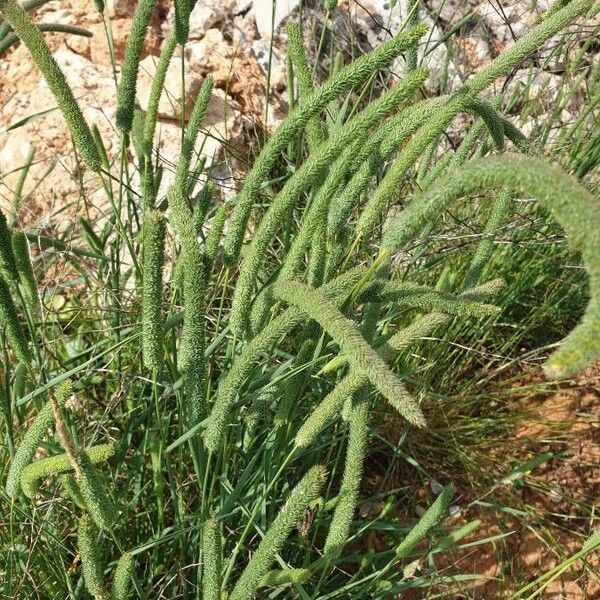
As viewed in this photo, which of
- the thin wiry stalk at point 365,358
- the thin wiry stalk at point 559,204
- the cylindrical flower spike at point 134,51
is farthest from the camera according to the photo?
the cylindrical flower spike at point 134,51

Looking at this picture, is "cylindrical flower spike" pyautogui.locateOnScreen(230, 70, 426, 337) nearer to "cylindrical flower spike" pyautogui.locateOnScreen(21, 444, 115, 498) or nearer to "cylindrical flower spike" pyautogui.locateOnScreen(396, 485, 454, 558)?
"cylindrical flower spike" pyautogui.locateOnScreen(21, 444, 115, 498)

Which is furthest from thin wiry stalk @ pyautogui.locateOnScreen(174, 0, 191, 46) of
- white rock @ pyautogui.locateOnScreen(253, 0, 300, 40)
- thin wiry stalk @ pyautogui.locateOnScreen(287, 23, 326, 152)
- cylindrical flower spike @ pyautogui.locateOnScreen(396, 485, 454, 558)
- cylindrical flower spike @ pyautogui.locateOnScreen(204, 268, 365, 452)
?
white rock @ pyautogui.locateOnScreen(253, 0, 300, 40)

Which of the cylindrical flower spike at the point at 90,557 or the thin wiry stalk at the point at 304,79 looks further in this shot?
the thin wiry stalk at the point at 304,79

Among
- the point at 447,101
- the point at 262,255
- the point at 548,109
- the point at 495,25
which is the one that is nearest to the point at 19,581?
the point at 262,255

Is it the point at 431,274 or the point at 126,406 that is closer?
the point at 126,406

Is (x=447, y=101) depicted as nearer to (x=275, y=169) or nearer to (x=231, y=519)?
(x=231, y=519)

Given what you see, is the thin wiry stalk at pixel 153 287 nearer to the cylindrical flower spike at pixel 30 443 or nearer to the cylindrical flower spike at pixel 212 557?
the cylindrical flower spike at pixel 30 443

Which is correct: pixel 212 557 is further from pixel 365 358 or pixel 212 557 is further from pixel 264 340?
pixel 365 358

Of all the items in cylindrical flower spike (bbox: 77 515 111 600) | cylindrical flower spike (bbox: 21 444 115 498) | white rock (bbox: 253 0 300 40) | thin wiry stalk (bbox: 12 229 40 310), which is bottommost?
cylindrical flower spike (bbox: 77 515 111 600)

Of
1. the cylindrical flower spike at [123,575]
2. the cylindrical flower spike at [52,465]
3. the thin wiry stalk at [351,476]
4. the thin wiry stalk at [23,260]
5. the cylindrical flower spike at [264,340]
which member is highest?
the thin wiry stalk at [23,260]

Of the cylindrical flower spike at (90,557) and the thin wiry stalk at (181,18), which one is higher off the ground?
the thin wiry stalk at (181,18)

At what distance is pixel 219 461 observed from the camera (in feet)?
5.39

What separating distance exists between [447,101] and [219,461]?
0.84m

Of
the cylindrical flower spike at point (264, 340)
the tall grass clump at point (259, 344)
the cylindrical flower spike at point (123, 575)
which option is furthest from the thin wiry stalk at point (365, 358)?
the cylindrical flower spike at point (123, 575)
